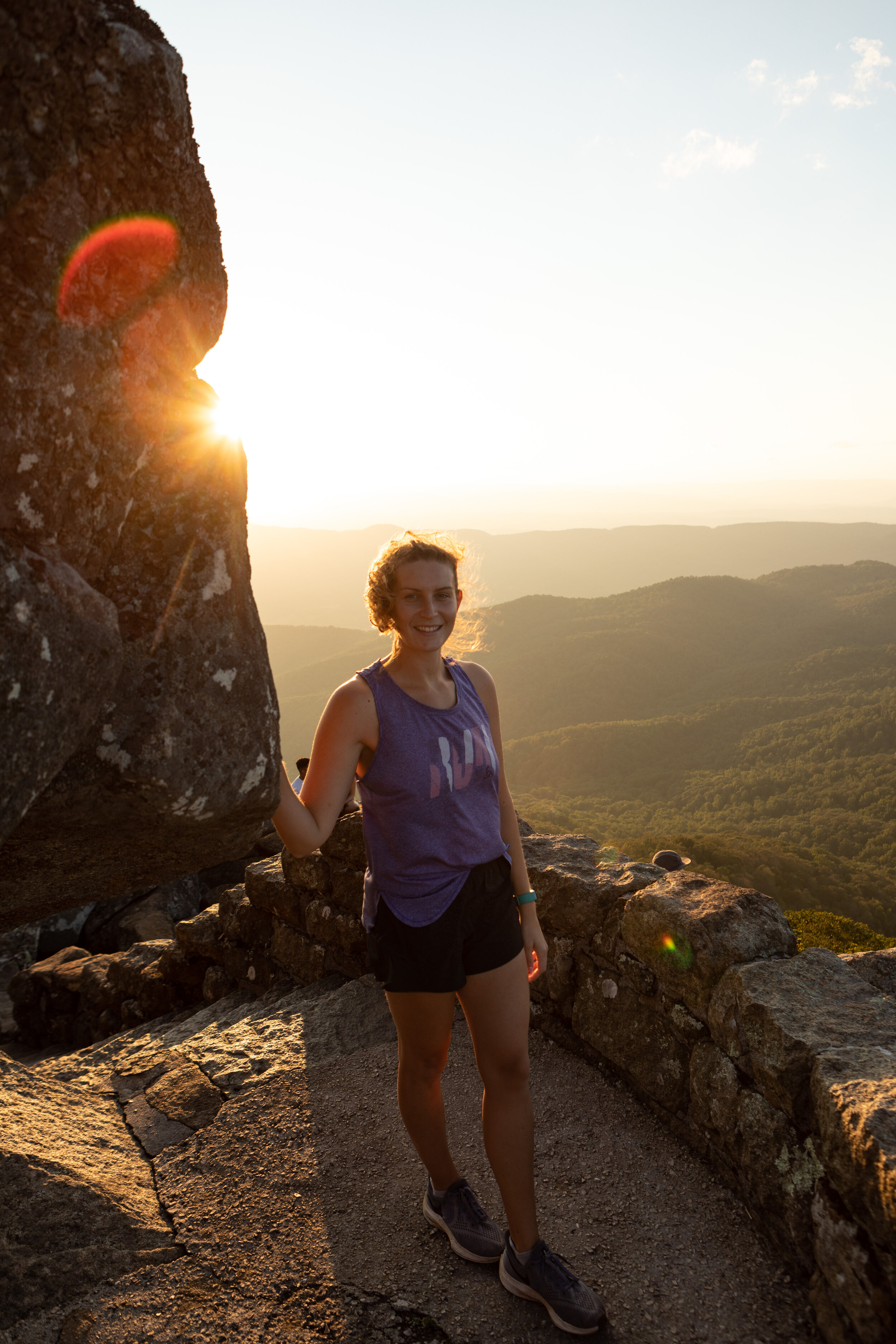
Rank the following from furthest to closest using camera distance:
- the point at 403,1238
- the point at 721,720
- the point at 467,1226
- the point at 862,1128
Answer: the point at 721,720 < the point at 403,1238 < the point at 467,1226 < the point at 862,1128

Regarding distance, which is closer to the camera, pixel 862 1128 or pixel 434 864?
pixel 862 1128

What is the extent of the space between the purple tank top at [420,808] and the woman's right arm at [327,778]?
0.07 m

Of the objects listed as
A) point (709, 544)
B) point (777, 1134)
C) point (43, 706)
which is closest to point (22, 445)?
point (43, 706)

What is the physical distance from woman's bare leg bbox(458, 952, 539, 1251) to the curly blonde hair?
1081mm

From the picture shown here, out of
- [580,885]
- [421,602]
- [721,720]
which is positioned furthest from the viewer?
[721,720]

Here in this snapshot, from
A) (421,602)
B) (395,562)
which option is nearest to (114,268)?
(395,562)

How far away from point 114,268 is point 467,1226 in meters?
3.10

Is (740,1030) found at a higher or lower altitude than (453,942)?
lower

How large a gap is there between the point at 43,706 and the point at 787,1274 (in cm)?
284

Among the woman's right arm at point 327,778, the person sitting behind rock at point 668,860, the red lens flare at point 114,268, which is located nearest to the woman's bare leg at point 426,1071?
the woman's right arm at point 327,778

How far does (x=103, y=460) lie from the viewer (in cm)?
202

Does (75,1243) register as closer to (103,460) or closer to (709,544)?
(103,460)

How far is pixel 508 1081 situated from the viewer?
7.94ft

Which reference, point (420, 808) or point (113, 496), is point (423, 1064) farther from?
point (113, 496)
